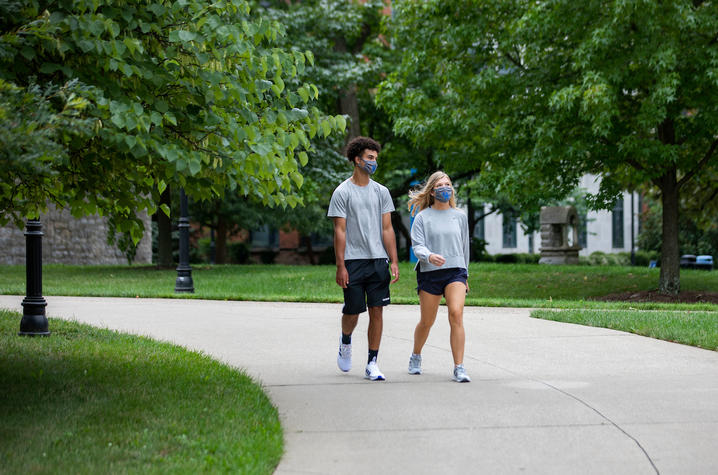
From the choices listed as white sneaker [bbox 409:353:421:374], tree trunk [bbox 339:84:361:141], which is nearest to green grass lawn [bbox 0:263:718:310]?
tree trunk [bbox 339:84:361:141]

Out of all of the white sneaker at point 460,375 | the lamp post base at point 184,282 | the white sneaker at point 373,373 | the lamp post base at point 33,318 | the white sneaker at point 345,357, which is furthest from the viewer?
the lamp post base at point 184,282

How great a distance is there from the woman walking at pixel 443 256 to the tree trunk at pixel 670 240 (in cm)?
1223

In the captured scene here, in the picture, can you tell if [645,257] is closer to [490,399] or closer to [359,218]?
[359,218]

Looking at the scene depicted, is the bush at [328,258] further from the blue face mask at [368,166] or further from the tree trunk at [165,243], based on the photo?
the blue face mask at [368,166]

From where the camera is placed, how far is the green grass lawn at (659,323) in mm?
9438

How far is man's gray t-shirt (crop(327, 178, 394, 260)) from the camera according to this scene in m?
7.00

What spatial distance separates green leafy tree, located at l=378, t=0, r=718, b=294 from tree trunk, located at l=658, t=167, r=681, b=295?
0.9 inches

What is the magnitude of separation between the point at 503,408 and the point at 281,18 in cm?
2210

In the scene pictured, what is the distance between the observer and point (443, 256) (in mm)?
7125

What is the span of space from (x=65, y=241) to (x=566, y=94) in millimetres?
23130

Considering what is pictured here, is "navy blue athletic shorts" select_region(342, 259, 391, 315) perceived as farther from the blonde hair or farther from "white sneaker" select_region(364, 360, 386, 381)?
the blonde hair

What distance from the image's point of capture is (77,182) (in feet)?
21.1

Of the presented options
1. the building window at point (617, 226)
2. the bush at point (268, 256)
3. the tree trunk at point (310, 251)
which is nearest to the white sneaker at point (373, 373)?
the tree trunk at point (310, 251)

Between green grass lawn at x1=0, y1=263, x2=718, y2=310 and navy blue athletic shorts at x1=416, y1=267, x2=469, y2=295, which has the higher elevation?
navy blue athletic shorts at x1=416, y1=267, x2=469, y2=295
